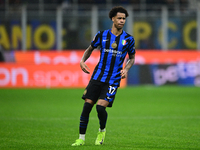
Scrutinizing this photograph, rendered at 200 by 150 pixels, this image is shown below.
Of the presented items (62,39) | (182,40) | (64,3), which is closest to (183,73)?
(182,40)

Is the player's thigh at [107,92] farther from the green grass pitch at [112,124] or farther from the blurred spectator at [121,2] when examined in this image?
the blurred spectator at [121,2]

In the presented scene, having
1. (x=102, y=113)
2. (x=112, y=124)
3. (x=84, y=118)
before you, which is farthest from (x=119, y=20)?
(x=112, y=124)

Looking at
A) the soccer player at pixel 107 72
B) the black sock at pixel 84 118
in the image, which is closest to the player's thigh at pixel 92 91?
the soccer player at pixel 107 72

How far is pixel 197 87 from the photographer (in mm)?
19438

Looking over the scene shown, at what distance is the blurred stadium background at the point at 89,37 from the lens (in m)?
19.7

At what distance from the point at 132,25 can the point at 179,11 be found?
10.4 feet

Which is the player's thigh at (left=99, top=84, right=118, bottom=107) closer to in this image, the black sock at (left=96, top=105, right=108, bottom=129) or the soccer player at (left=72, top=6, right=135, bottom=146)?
the soccer player at (left=72, top=6, right=135, bottom=146)

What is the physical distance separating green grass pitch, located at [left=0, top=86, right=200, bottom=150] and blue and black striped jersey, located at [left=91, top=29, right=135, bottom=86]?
1076mm

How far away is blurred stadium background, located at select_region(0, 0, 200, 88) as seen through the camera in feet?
64.7

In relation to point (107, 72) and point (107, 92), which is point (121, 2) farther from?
point (107, 92)

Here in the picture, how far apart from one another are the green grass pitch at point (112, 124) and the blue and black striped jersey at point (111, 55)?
42.4 inches

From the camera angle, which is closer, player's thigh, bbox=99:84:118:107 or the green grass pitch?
player's thigh, bbox=99:84:118:107

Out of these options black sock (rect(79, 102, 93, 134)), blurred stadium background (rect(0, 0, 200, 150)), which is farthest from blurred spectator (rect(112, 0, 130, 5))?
black sock (rect(79, 102, 93, 134))

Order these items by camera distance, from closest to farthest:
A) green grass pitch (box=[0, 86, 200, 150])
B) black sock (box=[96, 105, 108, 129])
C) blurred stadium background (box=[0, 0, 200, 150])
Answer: black sock (box=[96, 105, 108, 129]) < green grass pitch (box=[0, 86, 200, 150]) < blurred stadium background (box=[0, 0, 200, 150])
